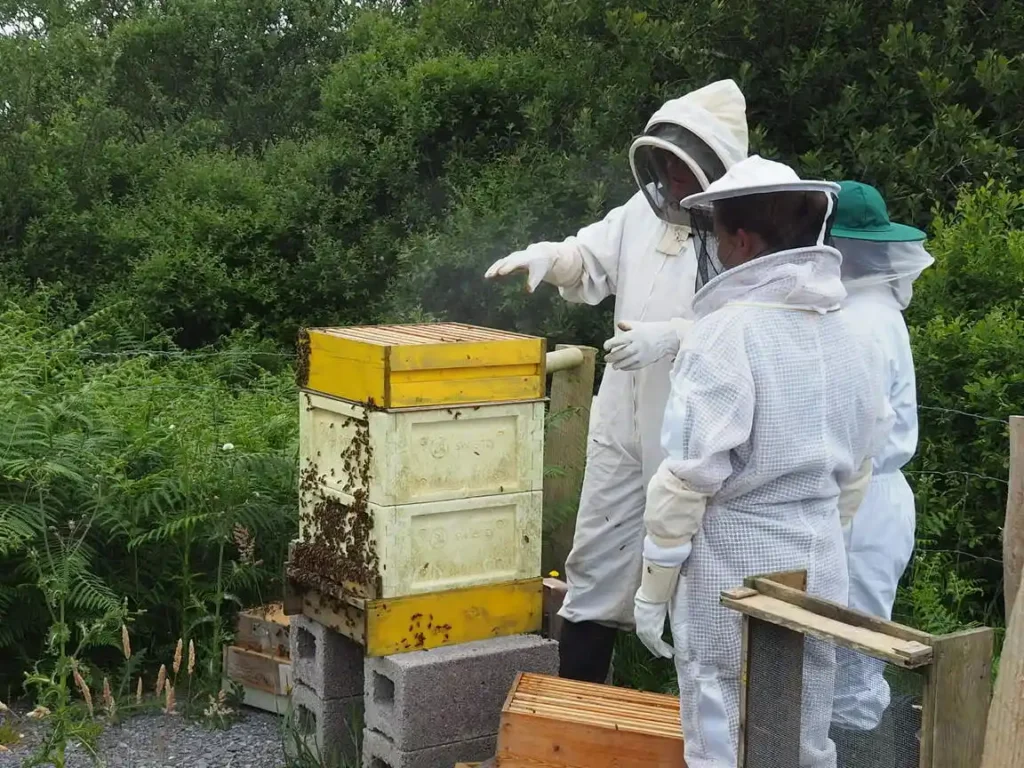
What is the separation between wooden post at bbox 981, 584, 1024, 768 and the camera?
1710mm

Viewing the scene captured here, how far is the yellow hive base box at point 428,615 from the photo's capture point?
3240 millimetres

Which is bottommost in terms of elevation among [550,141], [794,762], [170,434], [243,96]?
[794,762]

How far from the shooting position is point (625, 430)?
3.57 meters

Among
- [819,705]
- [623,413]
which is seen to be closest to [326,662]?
[623,413]

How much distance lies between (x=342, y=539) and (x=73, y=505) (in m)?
1.47

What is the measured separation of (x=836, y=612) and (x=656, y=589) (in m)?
0.64

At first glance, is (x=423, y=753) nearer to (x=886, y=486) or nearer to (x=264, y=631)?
(x=264, y=631)

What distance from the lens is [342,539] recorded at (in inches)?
132

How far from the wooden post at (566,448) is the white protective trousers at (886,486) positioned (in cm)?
141

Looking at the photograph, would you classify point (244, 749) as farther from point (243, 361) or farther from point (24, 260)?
point (24, 260)

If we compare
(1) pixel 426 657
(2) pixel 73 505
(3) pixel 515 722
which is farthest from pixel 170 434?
(3) pixel 515 722

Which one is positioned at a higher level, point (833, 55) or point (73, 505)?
point (833, 55)

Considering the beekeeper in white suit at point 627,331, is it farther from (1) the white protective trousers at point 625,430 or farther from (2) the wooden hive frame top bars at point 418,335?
(2) the wooden hive frame top bars at point 418,335

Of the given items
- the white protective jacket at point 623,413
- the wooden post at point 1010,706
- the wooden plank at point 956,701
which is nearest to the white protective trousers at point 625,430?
the white protective jacket at point 623,413
